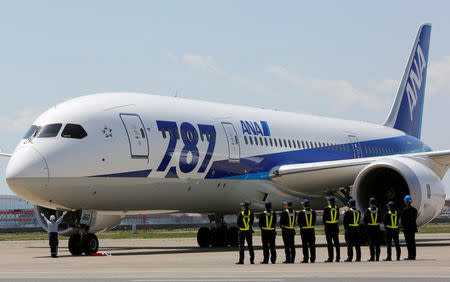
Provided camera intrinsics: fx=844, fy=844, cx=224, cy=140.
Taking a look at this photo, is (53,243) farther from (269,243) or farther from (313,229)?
(313,229)

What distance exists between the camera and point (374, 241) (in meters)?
16.6

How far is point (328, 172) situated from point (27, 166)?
9081 mm

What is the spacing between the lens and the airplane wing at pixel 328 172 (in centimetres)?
2275

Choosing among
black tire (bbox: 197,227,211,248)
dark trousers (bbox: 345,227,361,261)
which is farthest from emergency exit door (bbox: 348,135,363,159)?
dark trousers (bbox: 345,227,361,261)

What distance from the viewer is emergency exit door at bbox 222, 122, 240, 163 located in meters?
21.8

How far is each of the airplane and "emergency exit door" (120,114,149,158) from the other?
0.09ft

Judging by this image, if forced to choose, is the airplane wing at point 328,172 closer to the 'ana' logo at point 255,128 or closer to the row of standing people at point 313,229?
the 'ana' logo at point 255,128

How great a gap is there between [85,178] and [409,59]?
701 inches

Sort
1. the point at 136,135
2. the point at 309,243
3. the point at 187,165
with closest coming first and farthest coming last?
the point at 309,243, the point at 136,135, the point at 187,165

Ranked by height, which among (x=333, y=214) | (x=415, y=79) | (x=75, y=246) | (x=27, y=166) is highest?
(x=415, y=79)

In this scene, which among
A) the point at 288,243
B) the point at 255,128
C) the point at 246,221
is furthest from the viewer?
the point at 255,128

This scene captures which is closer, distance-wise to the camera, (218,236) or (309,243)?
(309,243)

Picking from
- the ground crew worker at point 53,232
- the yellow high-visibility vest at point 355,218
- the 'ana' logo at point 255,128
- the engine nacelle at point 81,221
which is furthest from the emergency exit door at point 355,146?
the ground crew worker at point 53,232

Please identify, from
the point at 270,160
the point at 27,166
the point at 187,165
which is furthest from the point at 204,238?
the point at 27,166
